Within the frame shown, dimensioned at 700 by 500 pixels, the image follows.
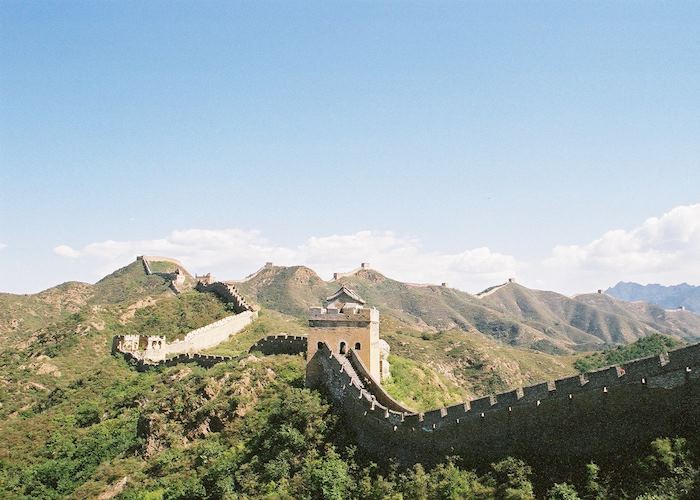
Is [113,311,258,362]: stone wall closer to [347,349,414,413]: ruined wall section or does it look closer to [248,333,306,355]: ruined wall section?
[248,333,306,355]: ruined wall section

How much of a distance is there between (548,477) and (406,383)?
15.9 metres

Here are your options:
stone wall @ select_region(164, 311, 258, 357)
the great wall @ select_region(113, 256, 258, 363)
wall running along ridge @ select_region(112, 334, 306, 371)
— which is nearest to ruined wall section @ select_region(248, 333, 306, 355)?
wall running along ridge @ select_region(112, 334, 306, 371)

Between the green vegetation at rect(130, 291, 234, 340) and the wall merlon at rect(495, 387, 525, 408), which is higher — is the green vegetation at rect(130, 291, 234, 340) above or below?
above

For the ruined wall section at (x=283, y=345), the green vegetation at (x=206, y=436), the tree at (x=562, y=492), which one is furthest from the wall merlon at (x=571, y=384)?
the ruined wall section at (x=283, y=345)

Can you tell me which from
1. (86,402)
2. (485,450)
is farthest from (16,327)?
(485,450)

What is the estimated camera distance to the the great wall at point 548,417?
13.2 meters

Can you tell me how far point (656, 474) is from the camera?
1266 cm

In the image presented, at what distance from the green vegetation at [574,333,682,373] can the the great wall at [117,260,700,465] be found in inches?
2161

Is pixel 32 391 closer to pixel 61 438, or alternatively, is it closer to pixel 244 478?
pixel 61 438

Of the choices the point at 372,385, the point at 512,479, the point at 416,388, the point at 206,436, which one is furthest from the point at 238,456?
the point at 512,479

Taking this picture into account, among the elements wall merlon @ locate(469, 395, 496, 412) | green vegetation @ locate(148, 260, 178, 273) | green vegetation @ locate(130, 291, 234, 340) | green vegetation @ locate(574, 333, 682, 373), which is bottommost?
green vegetation @ locate(574, 333, 682, 373)

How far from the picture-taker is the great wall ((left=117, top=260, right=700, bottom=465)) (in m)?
13.2

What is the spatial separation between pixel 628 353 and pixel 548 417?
217ft

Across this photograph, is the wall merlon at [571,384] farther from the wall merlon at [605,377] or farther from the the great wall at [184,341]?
the the great wall at [184,341]
